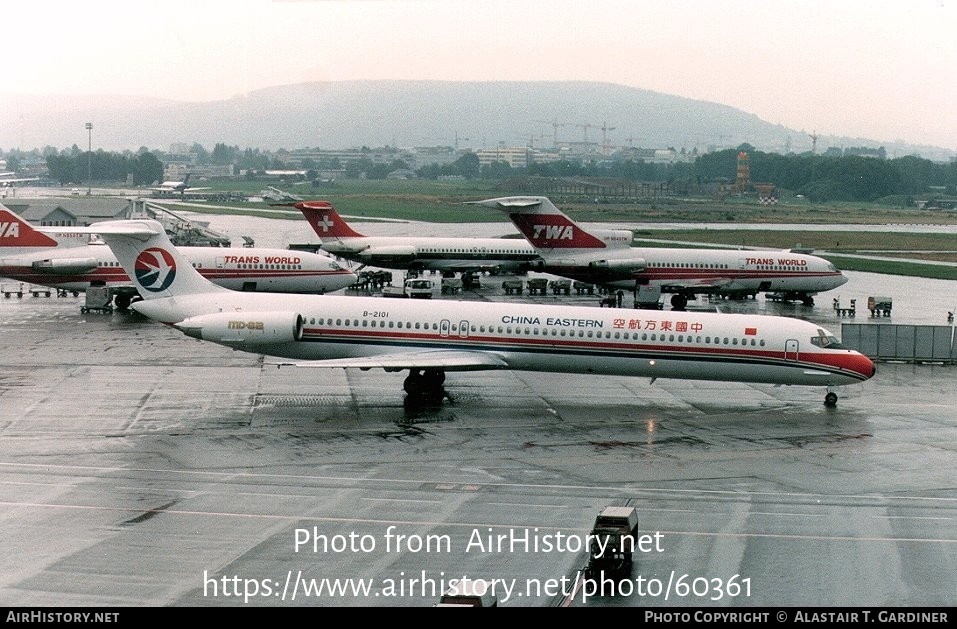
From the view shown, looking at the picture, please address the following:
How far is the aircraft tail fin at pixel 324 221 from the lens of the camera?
276ft

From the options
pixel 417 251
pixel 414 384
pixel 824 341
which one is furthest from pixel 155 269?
pixel 417 251

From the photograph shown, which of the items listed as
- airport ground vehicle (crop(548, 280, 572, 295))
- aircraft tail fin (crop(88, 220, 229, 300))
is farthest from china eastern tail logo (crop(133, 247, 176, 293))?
airport ground vehicle (crop(548, 280, 572, 295))

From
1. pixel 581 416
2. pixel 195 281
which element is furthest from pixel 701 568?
pixel 195 281

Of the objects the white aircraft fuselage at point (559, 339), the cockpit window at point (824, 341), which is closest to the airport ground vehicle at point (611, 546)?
the white aircraft fuselage at point (559, 339)

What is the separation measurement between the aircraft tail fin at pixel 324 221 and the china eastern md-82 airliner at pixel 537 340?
41273mm

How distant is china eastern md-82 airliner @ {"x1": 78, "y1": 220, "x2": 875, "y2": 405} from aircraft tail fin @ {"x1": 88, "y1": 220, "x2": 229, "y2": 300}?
60.3 inches

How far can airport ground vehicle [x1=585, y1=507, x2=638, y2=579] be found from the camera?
24.4 metres

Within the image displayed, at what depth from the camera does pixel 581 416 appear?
4062 cm

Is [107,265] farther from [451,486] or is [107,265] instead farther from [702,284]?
[451,486]

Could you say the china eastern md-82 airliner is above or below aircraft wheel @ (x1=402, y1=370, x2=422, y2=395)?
above

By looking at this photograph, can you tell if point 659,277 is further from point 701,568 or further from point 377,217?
point 377,217

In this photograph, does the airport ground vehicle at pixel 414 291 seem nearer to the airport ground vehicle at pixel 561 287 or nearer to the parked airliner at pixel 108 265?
the parked airliner at pixel 108 265

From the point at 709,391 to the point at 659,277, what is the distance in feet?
94.0

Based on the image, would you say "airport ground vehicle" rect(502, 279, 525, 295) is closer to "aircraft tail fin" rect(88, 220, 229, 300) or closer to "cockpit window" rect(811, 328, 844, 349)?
"aircraft tail fin" rect(88, 220, 229, 300)
